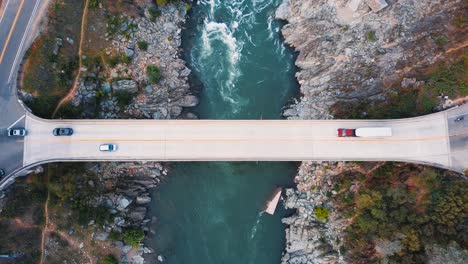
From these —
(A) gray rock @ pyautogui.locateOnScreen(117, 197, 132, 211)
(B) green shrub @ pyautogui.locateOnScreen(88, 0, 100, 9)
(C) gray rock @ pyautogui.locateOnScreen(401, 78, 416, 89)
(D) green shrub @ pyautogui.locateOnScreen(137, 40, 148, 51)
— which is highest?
(B) green shrub @ pyautogui.locateOnScreen(88, 0, 100, 9)

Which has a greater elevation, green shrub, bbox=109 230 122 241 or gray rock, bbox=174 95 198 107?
gray rock, bbox=174 95 198 107

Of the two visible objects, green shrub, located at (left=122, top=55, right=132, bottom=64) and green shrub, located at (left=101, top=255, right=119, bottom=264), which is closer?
green shrub, located at (left=101, top=255, right=119, bottom=264)

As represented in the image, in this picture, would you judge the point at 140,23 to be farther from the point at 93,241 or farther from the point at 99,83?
the point at 93,241

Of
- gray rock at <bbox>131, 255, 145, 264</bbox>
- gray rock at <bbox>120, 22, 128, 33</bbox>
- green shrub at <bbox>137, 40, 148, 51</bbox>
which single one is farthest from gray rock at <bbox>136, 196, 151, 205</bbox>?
gray rock at <bbox>120, 22, 128, 33</bbox>

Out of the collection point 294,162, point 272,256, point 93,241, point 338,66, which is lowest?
point 272,256

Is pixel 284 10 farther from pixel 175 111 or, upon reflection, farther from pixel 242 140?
pixel 175 111

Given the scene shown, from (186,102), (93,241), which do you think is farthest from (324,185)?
(93,241)

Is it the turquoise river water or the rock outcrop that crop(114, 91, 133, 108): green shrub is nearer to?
the turquoise river water

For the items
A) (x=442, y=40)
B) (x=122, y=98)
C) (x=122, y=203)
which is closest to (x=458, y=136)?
(x=442, y=40)
